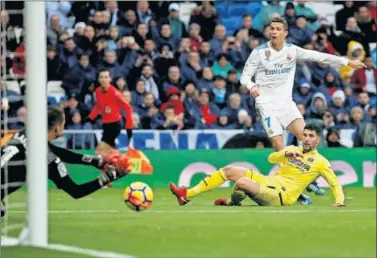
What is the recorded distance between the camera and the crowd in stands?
1747 cm

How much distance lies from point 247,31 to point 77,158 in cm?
934

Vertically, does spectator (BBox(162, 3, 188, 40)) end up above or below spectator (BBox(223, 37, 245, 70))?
above

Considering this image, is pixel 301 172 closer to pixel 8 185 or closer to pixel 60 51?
pixel 8 185

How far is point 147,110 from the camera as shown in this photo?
17.4 m

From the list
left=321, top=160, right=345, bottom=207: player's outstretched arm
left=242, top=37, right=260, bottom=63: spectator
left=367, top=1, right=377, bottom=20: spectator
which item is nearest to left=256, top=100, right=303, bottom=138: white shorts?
left=321, top=160, right=345, bottom=207: player's outstretched arm

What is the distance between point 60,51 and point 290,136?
145 inches

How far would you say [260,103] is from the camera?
12.3 meters

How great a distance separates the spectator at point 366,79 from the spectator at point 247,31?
1610 millimetres

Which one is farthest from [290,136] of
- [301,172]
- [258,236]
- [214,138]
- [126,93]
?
[258,236]

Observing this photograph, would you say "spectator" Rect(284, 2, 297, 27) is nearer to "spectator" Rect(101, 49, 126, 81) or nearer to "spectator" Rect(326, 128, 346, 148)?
"spectator" Rect(326, 128, 346, 148)

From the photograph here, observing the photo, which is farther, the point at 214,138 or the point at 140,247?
the point at 214,138

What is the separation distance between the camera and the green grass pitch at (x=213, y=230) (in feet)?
27.4

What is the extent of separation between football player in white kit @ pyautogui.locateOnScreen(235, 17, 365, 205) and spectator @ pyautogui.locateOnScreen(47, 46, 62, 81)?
6.48m

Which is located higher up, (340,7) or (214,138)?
(340,7)
